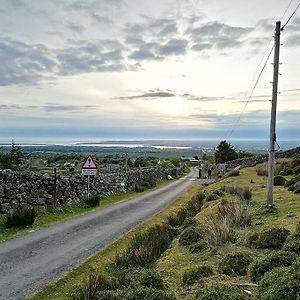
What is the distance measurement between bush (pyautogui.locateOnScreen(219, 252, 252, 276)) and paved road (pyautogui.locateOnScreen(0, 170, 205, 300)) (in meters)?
3.38

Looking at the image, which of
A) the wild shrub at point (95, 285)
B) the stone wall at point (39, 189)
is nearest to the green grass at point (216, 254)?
the wild shrub at point (95, 285)

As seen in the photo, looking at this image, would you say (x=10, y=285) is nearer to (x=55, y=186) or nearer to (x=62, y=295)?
(x=62, y=295)

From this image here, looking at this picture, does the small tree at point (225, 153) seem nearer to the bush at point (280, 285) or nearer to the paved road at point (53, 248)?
the paved road at point (53, 248)

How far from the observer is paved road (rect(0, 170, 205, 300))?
8.47m

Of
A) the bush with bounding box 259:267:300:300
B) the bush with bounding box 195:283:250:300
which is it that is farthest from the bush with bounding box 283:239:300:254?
the bush with bounding box 195:283:250:300

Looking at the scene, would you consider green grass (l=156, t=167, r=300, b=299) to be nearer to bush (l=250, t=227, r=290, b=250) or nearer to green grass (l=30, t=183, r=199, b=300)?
bush (l=250, t=227, r=290, b=250)

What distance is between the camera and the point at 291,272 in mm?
6543

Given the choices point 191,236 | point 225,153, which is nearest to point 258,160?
point 225,153

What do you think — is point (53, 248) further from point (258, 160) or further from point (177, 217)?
point (258, 160)

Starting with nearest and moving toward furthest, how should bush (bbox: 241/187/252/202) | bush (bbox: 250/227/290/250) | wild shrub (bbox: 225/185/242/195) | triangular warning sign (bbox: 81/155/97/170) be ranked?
bush (bbox: 250/227/290/250), bush (bbox: 241/187/252/202), wild shrub (bbox: 225/185/242/195), triangular warning sign (bbox: 81/155/97/170)

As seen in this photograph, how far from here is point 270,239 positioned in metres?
9.88

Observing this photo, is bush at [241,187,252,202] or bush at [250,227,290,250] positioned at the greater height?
bush at [250,227,290,250]

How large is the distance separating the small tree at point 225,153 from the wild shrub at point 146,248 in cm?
5122

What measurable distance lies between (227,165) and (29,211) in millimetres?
39766
